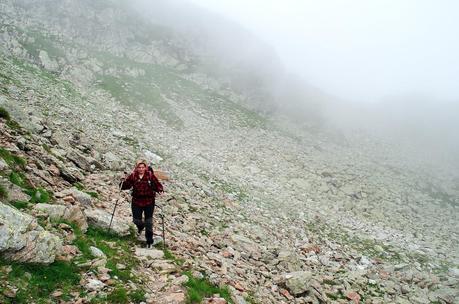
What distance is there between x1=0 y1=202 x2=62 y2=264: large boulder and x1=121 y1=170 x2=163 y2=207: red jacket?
11.0ft

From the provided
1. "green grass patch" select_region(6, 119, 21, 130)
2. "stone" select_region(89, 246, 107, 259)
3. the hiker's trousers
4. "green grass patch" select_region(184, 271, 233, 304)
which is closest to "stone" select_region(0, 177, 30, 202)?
"stone" select_region(89, 246, 107, 259)

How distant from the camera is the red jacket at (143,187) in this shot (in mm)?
11586

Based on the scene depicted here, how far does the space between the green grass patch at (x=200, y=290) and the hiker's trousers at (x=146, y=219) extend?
1.92m

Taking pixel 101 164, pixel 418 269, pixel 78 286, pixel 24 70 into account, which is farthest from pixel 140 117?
pixel 78 286

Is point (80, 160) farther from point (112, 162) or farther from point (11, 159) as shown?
point (11, 159)

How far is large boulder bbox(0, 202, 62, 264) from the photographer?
24.4 feet

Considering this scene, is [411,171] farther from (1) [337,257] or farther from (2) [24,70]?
(2) [24,70]

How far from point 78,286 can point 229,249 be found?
7702 mm

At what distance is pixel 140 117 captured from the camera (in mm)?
35844

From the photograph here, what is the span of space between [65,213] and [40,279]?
117 inches

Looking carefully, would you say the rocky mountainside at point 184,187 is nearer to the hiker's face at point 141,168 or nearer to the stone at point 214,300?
the stone at point 214,300

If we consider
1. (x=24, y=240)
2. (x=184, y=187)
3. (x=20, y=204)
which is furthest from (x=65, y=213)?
(x=184, y=187)

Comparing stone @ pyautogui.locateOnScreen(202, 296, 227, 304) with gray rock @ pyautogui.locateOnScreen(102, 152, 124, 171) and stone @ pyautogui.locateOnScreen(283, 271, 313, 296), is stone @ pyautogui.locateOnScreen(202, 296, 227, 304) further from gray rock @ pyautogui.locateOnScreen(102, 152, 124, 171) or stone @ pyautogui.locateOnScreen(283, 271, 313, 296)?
gray rock @ pyautogui.locateOnScreen(102, 152, 124, 171)

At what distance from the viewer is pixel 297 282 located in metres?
13.3
